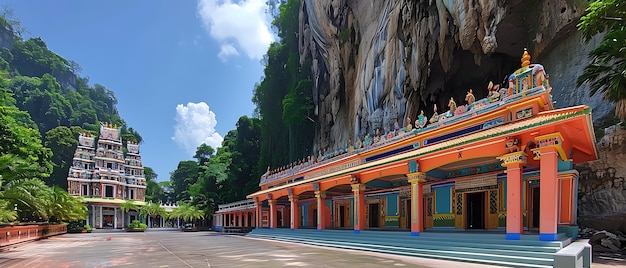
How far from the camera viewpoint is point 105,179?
172 ft

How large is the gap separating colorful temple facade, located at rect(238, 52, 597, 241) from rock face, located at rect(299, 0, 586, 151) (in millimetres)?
5171

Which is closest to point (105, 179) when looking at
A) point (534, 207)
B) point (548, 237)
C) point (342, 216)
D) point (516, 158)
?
point (342, 216)

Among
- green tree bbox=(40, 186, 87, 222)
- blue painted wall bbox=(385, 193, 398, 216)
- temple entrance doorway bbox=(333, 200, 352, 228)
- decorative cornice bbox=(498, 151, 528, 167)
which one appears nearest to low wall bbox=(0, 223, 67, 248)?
green tree bbox=(40, 186, 87, 222)

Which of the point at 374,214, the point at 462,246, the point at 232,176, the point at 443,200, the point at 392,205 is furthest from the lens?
the point at 232,176

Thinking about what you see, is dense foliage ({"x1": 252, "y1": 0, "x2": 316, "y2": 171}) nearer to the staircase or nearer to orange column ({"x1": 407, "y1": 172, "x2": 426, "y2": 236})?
the staircase

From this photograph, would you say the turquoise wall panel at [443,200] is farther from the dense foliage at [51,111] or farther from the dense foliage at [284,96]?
the dense foliage at [284,96]

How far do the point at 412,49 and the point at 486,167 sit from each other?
32.5 ft

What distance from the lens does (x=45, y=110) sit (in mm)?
72625

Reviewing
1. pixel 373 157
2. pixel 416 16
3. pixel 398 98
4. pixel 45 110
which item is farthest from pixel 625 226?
pixel 45 110

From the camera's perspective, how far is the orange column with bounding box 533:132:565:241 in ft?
29.6

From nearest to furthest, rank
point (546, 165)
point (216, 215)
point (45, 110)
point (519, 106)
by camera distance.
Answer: point (546, 165)
point (519, 106)
point (216, 215)
point (45, 110)

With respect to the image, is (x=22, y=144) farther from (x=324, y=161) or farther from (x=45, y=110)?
(x=45, y=110)

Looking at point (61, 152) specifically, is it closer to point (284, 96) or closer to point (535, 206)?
point (284, 96)

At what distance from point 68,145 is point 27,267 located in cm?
5917
